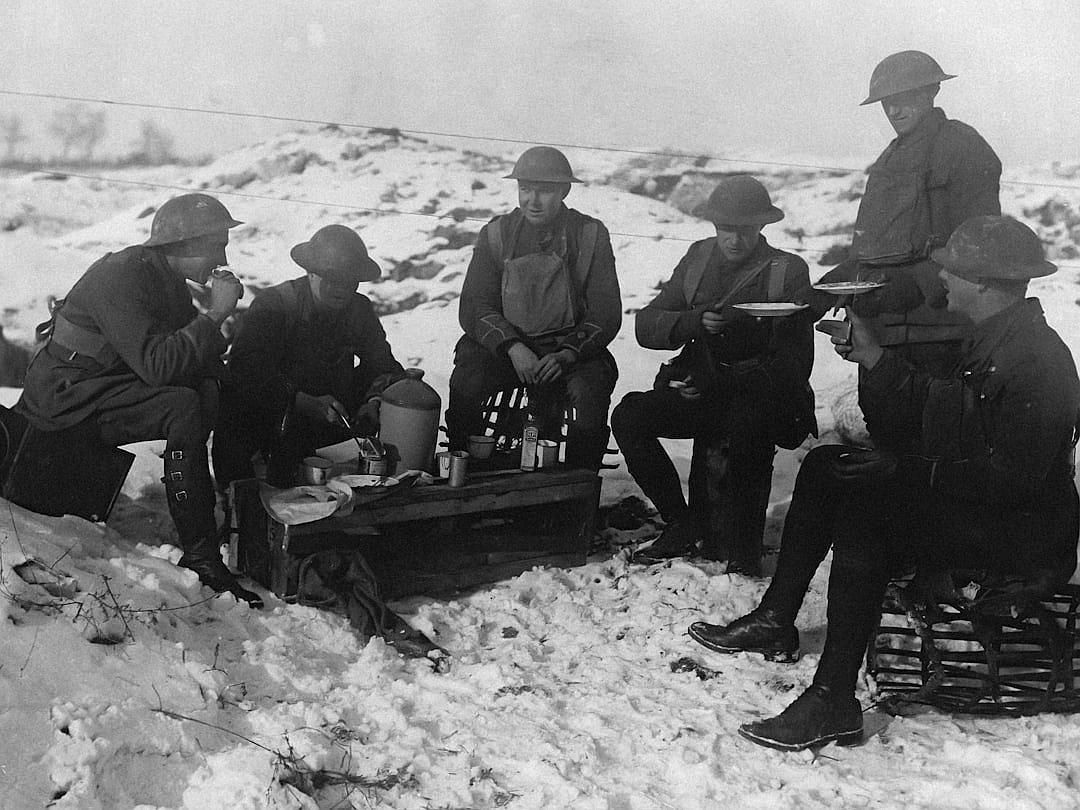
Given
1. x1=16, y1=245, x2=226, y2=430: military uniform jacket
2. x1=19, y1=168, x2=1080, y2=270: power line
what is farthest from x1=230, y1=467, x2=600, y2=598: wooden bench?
x1=19, y1=168, x2=1080, y2=270: power line

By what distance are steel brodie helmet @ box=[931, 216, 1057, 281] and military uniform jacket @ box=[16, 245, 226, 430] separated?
9.04 ft

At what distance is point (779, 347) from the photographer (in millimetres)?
4660

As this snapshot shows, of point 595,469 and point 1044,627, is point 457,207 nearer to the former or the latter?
point 595,469

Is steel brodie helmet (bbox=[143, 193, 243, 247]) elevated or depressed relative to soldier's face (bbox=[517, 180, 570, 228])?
depressed

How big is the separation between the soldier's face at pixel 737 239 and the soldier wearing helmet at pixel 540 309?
58cm

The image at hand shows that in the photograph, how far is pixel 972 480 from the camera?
3.09 m

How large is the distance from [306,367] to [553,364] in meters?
1.18

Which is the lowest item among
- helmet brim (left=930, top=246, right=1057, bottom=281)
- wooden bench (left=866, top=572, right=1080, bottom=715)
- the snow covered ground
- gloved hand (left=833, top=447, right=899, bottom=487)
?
the snow covered ground

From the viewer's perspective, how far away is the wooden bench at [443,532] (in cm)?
385

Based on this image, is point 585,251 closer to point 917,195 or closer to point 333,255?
point 333,255

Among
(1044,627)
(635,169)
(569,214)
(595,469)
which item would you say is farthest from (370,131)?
(1044,627)

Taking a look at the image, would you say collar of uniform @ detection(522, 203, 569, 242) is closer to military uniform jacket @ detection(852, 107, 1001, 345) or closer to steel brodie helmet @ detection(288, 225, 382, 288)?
steel brodie helmet @ detection(288, 225, 382, 288)

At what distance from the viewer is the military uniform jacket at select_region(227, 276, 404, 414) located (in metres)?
4.38

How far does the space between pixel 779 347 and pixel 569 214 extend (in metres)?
1.31
